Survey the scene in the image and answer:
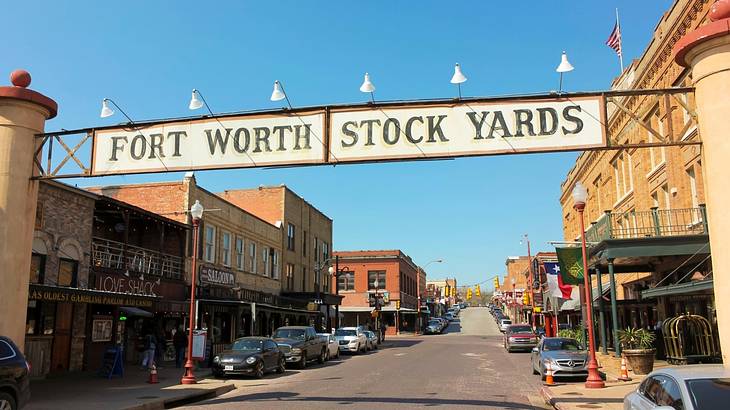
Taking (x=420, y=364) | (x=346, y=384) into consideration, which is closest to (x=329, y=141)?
(x=346, y=384)

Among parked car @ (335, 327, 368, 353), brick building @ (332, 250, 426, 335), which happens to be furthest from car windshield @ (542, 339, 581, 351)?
brick building @ (332, 250, 426, 335)

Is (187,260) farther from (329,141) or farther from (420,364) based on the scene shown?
(329,141)

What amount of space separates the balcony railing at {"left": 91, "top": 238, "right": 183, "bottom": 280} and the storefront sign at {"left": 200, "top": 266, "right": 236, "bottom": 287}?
4.15 ft

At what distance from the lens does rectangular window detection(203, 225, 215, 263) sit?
102 ft

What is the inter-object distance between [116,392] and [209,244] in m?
16.1

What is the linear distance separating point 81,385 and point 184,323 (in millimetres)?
11725

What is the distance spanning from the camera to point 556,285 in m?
31.4

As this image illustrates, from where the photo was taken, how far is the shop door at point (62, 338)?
20.7 meters

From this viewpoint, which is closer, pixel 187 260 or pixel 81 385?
pixel 81 385

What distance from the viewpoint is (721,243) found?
376 inches

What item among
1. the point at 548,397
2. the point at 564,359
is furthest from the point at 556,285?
the point at 548,397

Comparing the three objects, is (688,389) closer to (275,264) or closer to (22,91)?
(22,91)

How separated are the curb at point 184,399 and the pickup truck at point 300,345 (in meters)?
8.13

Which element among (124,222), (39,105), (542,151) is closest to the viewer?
(542,151)
